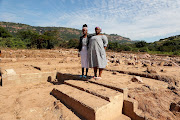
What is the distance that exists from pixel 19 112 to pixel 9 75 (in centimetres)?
207

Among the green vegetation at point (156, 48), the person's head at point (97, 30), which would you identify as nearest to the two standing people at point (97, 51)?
the person's head at point (97, 30)

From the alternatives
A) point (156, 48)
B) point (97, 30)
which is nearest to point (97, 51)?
point (97, 30)

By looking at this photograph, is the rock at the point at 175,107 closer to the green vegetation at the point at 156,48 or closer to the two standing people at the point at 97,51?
the two standing people at the point at 97,51

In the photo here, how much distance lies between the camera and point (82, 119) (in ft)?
6.68

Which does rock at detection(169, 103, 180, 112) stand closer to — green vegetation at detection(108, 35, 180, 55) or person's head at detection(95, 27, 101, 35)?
person's head at detection(95, 27, 101, 35)

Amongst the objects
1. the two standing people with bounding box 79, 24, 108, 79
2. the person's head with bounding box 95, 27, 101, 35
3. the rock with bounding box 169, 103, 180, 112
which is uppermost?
the person's head with bounding box 95, 27, 101, 35

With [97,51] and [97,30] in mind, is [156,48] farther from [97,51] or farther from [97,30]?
[97,51]

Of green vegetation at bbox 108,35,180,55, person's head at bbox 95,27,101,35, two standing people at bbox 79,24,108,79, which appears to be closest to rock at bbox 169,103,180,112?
two standing people at bbox 79,24,108,79

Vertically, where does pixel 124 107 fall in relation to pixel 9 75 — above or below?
below

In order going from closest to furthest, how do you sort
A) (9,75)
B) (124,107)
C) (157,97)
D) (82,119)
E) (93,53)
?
(82,119)
(124,107)
(157,97)
(93,53)
(9,75)

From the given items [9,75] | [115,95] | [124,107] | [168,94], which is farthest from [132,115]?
→ [9,75]

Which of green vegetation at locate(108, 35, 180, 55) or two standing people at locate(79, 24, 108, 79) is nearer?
two standing people at locate(79, 24, 108, 79)

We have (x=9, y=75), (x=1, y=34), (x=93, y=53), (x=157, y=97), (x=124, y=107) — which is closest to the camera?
(x=124, y=107)

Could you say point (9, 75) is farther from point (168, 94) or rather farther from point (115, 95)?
point (168, 94)
